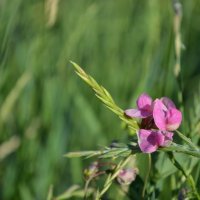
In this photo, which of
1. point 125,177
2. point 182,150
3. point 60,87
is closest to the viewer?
point 182,150

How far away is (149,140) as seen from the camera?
925mm

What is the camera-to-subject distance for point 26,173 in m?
2.01

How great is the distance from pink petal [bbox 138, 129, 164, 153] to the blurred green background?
2.06ft

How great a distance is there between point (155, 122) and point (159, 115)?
0.01 meters

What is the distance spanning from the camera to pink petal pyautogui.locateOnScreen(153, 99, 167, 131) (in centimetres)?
94

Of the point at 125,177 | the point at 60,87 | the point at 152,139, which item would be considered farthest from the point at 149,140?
the point at 60,87

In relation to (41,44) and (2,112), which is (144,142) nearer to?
(2,112)

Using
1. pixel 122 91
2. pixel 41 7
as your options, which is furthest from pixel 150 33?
pixel 41 7

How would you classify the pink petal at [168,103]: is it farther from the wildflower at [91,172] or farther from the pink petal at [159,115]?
the wildflower at [91,172]

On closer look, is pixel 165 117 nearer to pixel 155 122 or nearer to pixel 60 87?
pixel 155 122

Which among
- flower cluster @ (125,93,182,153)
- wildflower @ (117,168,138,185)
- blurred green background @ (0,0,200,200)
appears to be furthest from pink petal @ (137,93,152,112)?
blurred green background @ (0,0,200,200)

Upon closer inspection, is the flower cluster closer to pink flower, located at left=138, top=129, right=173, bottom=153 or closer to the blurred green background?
pink flower, located at left=138, top=129, right=173, bottom=153

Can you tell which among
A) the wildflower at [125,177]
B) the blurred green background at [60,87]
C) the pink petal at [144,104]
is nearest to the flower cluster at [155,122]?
the pink petal at [144,104]

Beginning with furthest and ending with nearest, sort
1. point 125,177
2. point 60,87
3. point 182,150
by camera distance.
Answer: point 60,87 → point 125,177 → point 182,150
